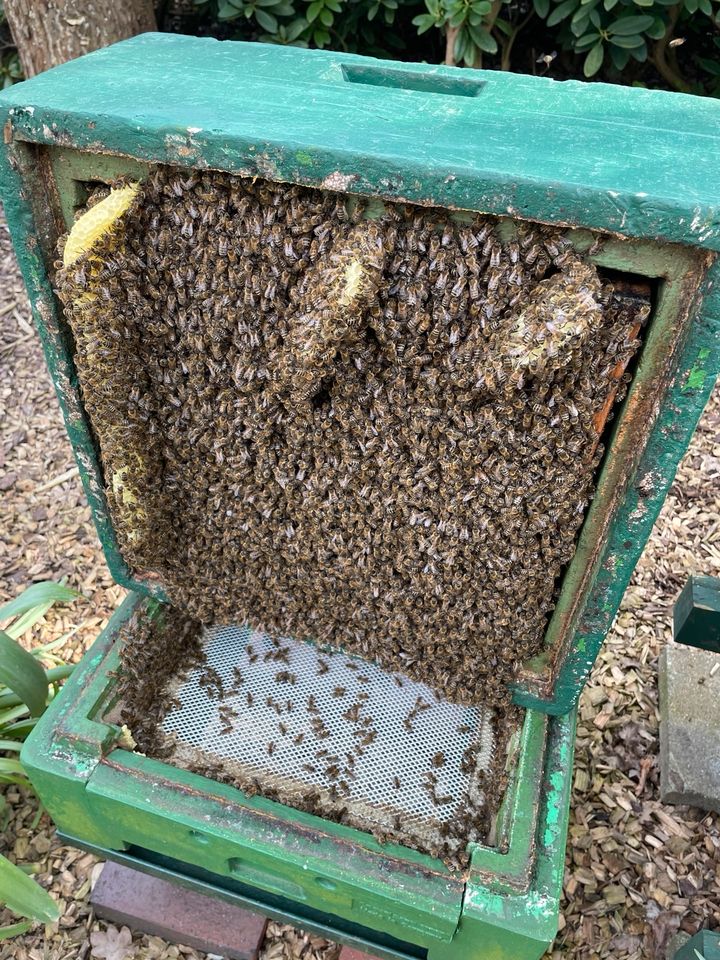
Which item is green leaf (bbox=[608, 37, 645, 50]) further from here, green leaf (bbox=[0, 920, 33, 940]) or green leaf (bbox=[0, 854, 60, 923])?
green leaf (bbox=[0, 920, 33, 940])

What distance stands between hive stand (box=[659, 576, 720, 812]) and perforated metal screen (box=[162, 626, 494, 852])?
3.18 ft

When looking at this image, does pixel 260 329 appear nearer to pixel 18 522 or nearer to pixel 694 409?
pixel 694 409

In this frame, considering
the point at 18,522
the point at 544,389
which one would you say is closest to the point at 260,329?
the point at 544,389

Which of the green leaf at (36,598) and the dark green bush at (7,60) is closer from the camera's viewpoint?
the green leaf at (36,598)

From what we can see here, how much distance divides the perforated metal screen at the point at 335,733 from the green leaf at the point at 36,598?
63 cm

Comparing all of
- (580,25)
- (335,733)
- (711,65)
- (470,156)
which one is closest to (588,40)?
(580,25)

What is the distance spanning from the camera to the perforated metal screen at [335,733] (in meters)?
1.86

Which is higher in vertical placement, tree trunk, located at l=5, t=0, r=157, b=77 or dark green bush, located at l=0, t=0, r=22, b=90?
tree trunk, located at l=5, t=0, r=157, b=77

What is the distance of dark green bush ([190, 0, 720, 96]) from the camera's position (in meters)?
3.62

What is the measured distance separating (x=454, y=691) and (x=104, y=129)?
153 centimetres

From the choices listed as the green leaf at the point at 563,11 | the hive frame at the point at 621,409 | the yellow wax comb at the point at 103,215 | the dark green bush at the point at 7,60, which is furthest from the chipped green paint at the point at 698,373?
the dark green bush at the point at 7,60

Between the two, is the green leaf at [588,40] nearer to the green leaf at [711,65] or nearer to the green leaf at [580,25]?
the green leaf at [580,25]

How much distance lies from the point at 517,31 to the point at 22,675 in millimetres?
4208

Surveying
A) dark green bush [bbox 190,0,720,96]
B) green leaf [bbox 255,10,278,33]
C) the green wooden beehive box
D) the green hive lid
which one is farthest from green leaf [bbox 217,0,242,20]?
the green hive lid
